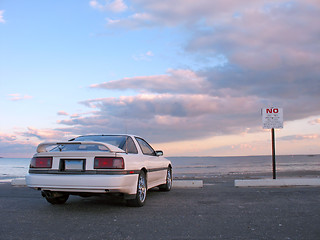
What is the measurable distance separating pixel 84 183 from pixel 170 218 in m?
1.69

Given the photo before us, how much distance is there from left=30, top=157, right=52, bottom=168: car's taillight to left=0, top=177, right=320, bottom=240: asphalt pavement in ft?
2.82

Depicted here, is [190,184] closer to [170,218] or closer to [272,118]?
[272,118]

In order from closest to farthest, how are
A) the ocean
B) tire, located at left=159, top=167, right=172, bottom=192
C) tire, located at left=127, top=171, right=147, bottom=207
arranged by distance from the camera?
tire, located at left=127, top=171, right=147, bottom=207
tire, located at left=159, top=167, right=172, bottom=192
the ocean

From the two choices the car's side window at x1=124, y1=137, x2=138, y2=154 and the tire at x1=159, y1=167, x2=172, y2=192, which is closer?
the car's side window at x1=124, y1=137, x2=138, y2=154

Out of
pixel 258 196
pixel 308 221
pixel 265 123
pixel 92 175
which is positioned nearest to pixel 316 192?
pixel 258 196

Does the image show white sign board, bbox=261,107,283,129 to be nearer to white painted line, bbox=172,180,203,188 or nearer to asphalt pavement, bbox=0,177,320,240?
white painted line, bbox=172,180,203,188

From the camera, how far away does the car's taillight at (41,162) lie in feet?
21.1

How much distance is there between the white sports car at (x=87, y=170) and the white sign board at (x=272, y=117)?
5.73 meters

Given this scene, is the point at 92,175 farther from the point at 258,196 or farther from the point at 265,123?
the point at 265,123

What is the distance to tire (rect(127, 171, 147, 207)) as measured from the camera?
6.70m

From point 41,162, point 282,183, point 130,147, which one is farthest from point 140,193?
point 282,183

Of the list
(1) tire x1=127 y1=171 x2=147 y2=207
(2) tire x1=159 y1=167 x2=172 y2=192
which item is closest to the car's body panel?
(1) tire x1=127 y1=171 x2=147 y2=207

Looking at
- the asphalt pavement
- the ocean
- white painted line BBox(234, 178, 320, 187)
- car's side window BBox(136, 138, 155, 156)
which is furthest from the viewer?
the ocean

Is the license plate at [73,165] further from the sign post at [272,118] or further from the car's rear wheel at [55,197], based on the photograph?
the sign post at [272,118]
